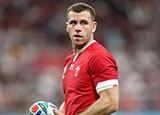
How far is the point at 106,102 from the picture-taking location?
3125 millimetres

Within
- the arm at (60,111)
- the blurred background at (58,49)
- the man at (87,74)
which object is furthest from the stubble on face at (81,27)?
the blurred background at (58,49)

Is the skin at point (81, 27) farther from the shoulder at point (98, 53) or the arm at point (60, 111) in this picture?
the arm at point (60, 111)

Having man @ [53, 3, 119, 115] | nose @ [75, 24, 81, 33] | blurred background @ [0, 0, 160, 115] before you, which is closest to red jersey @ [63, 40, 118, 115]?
man @ [53, 3, 119, 115]

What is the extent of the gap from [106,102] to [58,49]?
864 centimetres

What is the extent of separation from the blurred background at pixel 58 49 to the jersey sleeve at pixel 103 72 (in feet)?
19.1

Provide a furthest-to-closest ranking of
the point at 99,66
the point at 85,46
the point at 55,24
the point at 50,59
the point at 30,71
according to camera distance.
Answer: the point at 55,24, the point at 50,59, the point at 30,71, the point at 85,46, the point at 99,66

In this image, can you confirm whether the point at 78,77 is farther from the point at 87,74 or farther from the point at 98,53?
the point at 98,53

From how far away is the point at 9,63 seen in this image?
1082cm

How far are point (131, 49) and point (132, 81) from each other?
6.02 feet

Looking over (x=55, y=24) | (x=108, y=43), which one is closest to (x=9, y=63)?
(x=55, y=24)

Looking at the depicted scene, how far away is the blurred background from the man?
557 cm

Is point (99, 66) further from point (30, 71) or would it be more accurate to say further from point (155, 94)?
point (30, 71)

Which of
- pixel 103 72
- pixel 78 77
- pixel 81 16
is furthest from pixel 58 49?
pixel 103 72

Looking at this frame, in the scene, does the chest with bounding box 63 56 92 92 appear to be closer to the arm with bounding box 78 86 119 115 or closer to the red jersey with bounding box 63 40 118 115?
the red jersey with bounding box 63 40 118 115
